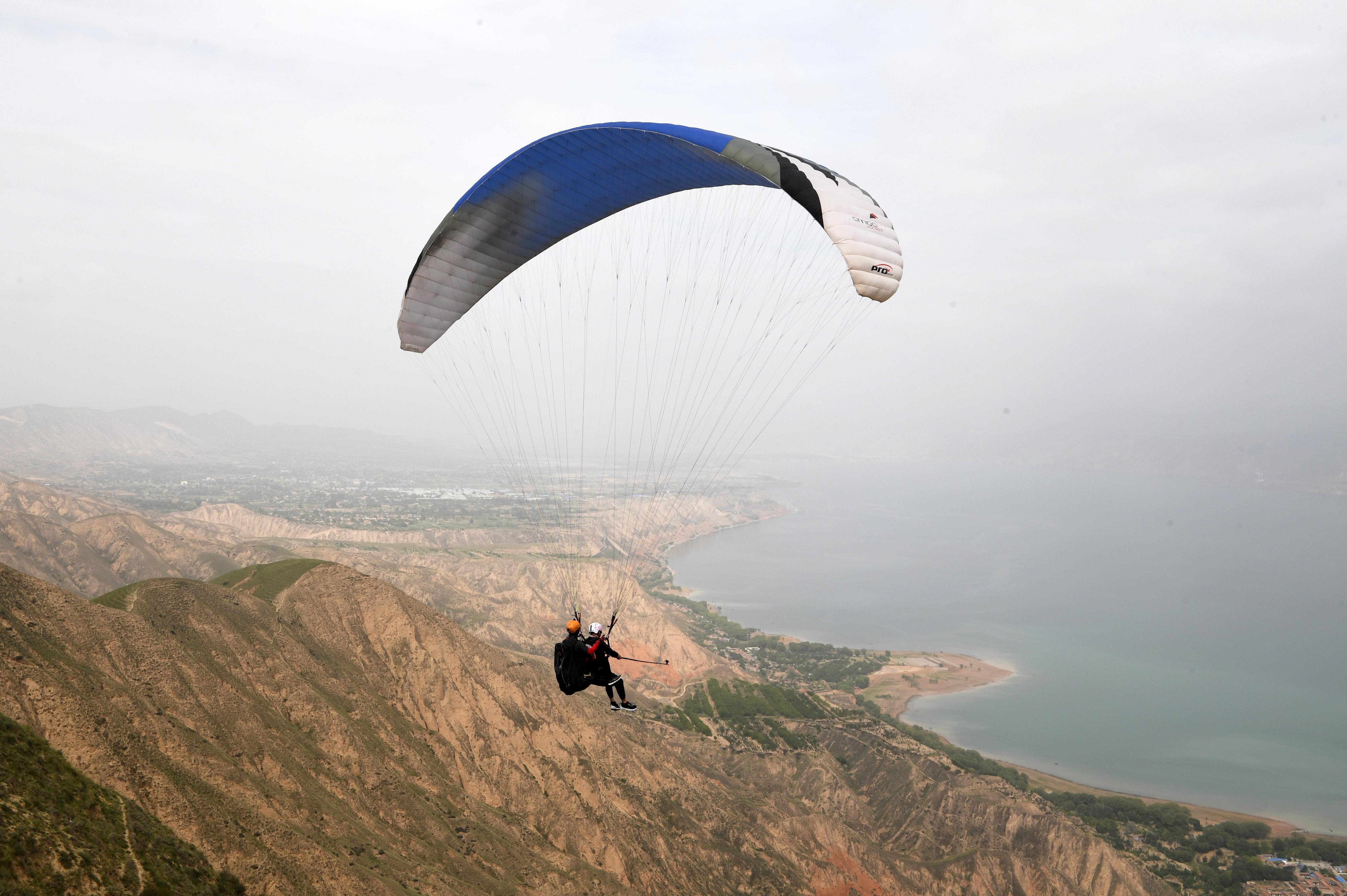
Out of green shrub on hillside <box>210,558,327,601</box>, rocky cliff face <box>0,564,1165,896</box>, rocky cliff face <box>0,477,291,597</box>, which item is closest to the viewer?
rocky cliff face <box>0,564,1165,896</box>

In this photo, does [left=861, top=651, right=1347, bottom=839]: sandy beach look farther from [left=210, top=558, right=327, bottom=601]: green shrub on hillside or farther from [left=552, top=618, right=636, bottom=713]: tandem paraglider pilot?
[left=552, top=618, right=636, bottom=713]: tandem paraglider pilot

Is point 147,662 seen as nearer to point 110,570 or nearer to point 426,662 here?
point 426,662

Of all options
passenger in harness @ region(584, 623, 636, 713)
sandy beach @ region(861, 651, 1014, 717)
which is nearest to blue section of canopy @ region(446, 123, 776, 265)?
passenger in harness @ region(584, 623, 636, 713)

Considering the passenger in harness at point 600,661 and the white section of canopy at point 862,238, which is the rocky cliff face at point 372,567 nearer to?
the passenger in harness at point 600,661

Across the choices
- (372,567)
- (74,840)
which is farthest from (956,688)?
(74,840)

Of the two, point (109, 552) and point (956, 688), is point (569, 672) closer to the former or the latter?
point (109, 552)
